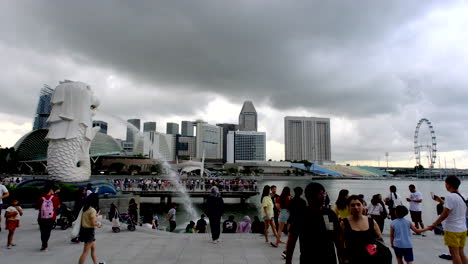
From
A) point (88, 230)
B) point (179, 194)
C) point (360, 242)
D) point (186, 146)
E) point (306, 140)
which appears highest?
point (306, 140)

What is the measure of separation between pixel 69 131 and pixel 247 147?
14818cm

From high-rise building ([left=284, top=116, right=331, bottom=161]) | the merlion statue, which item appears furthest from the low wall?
high-rise building ([left=284, top=116, right=331, bottom=161])

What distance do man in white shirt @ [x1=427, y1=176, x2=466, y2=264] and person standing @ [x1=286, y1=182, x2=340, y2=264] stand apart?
8.88 ft

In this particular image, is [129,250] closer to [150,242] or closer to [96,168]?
[150,242]

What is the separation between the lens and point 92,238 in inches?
229

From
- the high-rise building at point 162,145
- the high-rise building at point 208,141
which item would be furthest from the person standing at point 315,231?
the high-rise building at point 208,141

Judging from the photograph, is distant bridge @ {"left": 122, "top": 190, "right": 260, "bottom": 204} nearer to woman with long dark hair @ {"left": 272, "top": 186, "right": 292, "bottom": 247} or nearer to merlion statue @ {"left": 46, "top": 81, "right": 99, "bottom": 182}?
merlion statue @ {"left": 46, "top": 81, "right": 99, "bottom": 182}

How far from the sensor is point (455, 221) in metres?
5.03

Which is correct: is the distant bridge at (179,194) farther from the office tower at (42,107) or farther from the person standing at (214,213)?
the office tower at (42,107)

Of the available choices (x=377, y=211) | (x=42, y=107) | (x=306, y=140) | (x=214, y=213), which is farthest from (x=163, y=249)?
(x=306, y=140)

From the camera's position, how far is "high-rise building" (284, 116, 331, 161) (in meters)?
190

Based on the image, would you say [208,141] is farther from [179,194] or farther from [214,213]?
[214,213]

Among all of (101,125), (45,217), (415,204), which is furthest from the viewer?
(101,125)

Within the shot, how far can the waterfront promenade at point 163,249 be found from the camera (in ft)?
21.8
